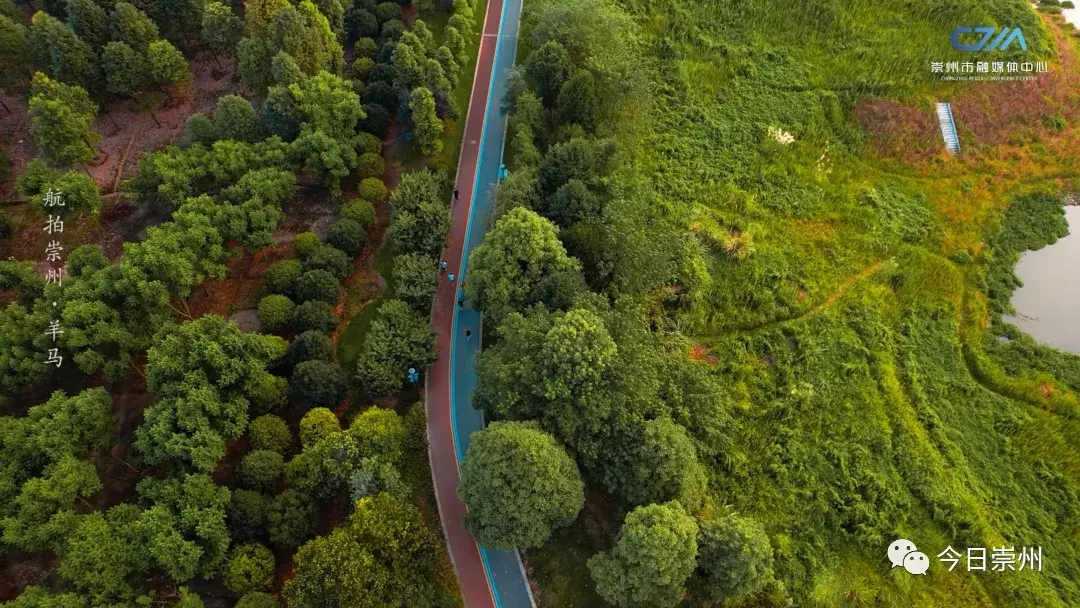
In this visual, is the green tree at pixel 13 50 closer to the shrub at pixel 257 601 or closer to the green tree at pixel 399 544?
the shrub at pixel 257 601

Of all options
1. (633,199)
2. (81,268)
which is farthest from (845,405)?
(81,268)

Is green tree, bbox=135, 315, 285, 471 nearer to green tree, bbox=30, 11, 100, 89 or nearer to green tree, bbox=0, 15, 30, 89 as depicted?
green tree, bbox=30, 11, 100, 89

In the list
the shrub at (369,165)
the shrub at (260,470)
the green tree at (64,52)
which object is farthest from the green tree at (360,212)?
the green tree at (64,52)

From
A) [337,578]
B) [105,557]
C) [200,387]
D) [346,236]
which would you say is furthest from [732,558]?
[346,236]

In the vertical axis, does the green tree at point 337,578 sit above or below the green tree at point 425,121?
below

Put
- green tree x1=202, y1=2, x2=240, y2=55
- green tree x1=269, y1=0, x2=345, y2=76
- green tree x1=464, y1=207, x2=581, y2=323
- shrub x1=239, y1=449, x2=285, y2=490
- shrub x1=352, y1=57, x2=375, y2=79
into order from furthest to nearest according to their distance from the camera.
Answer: shrub x1=352, y1=57, x2=375, y2=79
green tree x1=202, y1=2, x2=240, y2=55
green tree x1=269, y1=0, x2=345, y2=76
green tree x1=464, y1=207, x2=581, y2=323
shrub x1=239, y1=449, x2=285, y2=490

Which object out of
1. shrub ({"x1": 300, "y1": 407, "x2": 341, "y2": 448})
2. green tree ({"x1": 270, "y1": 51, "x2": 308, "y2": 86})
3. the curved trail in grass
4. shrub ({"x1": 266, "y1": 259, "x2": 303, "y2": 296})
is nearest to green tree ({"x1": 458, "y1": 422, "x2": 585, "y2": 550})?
shrub ({"x1": 300, "y1": 407, "x2": 341, "y2": 448})

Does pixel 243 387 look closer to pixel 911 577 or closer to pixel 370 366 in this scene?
pixel 370 366

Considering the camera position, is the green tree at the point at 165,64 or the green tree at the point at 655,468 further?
the green tree at the point at 165,64
